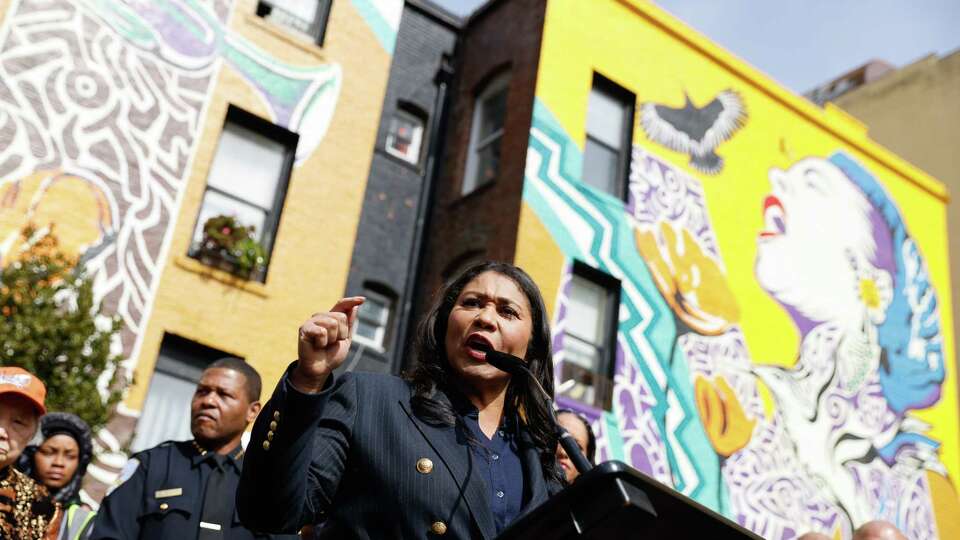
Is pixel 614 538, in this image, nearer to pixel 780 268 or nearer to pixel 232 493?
pixel 232 493

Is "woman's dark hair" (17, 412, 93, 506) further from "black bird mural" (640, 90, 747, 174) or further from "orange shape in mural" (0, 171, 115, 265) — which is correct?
"black bird mural" (640, 90, 747, 174)

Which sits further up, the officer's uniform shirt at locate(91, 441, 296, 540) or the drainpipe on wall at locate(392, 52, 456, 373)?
the drainpipe on wall at locate(392, 52, 456, 373)

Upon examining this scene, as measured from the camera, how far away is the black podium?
1.72 m

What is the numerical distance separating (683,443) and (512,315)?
1048 cm

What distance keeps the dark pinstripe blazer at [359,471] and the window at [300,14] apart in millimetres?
11513

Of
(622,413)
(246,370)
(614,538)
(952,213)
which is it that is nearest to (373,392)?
(614,538)

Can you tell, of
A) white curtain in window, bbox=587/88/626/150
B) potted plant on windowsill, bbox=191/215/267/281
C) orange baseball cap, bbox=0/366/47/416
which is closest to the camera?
orange baseball cap, bbox=0/366/47/416

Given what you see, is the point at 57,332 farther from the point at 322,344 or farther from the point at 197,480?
the point at 322,344

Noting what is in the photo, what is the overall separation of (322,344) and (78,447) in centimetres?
496

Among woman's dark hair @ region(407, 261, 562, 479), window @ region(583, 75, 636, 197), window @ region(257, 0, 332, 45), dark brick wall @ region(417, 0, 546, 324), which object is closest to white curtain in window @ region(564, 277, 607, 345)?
dark brick wall @ region(417, 0, 546, 324)

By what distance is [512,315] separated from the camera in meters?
2.89

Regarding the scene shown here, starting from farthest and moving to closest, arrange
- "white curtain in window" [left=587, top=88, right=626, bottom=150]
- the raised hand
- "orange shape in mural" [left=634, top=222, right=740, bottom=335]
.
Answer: "white curtain in window" [left=587, top=88, right=626, bottom=150] → "orange shape in mural" [left=634, top=222, right=740, bottom=335] → the raised hand

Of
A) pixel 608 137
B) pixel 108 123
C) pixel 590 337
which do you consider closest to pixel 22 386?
pixel 108 123

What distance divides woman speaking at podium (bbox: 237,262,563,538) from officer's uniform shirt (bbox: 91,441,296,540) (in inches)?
100
